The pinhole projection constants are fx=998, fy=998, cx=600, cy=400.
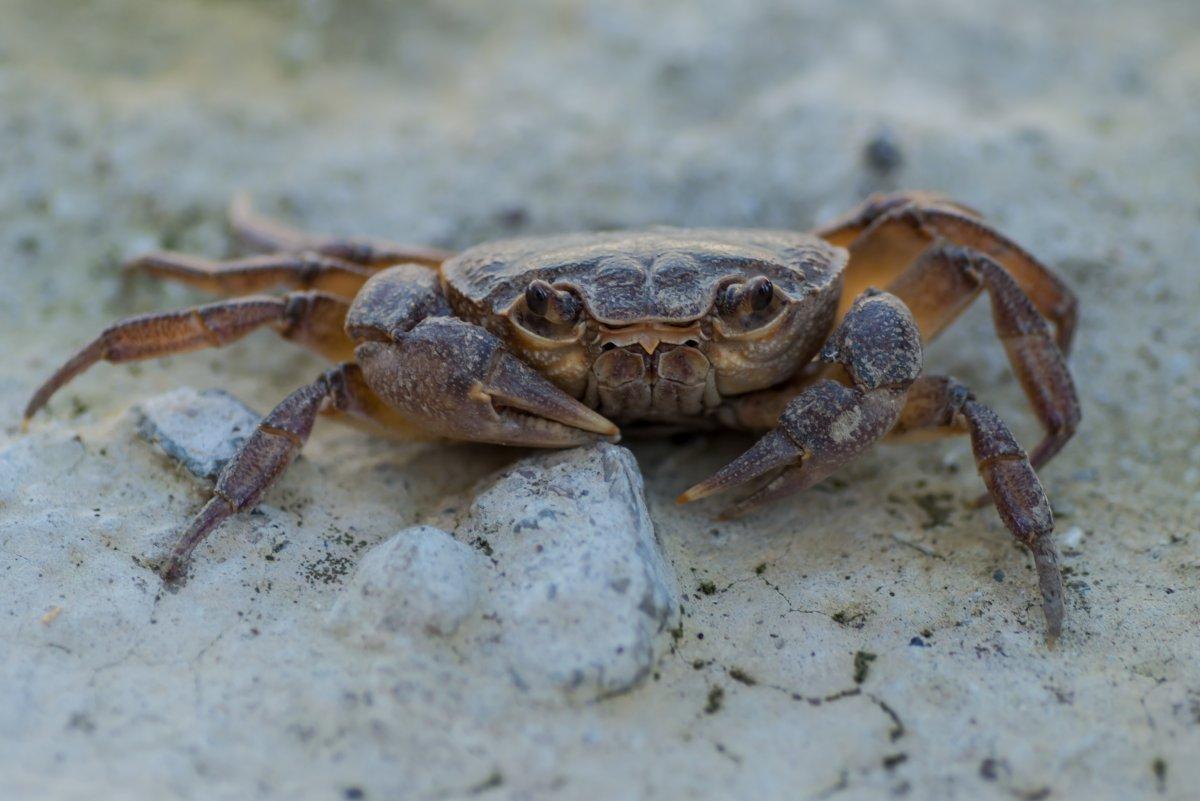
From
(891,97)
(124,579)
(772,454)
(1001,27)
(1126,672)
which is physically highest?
(1001,27)

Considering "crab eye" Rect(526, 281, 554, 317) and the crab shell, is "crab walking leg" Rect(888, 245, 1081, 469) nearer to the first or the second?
the crab shell

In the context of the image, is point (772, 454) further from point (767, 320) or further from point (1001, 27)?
point (1001, 27)

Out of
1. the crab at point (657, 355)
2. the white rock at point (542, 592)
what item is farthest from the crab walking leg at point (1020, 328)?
the white rock at point (542, 592)

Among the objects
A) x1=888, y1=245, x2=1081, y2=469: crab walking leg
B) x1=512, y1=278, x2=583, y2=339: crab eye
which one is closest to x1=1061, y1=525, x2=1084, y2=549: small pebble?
x1=888, y1=245, x2=1081, y2=469: crab walking leg

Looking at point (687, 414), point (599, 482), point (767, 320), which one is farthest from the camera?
point (687, 414)

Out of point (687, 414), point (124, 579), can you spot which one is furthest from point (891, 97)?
point (124, 579)
